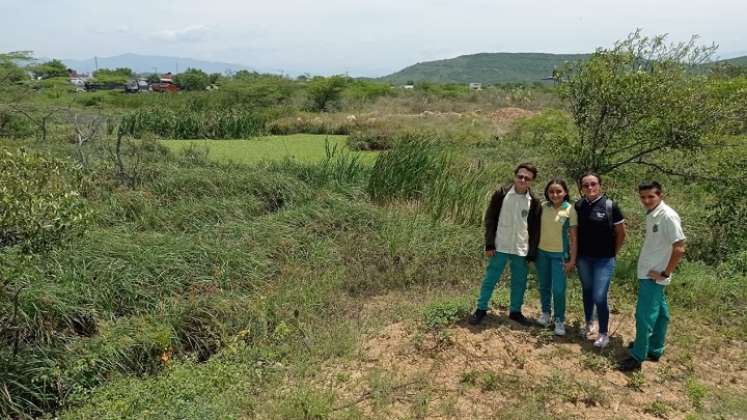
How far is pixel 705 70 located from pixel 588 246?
3.18 m

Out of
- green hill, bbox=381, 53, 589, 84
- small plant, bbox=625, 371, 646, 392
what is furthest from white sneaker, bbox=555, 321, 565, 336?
green hill, bbox=381, 53, 589, 84

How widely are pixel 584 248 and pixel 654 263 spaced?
46cm

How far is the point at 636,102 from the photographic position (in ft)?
17.2

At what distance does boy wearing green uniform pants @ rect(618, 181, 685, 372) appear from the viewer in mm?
3396

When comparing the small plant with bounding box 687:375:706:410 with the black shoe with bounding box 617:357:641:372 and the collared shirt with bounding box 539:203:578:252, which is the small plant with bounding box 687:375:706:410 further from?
the collared shirt with bounding box 539:203:578:252

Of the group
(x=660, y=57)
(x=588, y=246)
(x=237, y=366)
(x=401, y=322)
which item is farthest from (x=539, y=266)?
(x=660, y=57)

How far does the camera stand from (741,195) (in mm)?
5789

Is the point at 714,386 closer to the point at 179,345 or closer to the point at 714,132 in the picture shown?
the point at 714,132

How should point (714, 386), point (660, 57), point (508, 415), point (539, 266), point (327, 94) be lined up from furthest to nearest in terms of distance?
point (327, 94) < point (660, 57) < point (539, 266) < point (714, 386) < point (508, 415)

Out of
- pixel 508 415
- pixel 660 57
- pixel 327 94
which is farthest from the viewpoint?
pixel 327 94

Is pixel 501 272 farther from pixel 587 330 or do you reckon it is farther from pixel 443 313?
pixel 587 330

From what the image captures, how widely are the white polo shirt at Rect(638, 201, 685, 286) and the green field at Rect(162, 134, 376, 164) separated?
763cm

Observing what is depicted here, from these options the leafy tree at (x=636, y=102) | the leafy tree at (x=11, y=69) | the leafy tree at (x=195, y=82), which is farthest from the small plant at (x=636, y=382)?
the leafy tree at (x=195, y=82)

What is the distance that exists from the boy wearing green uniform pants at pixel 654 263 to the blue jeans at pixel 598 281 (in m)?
0.22
